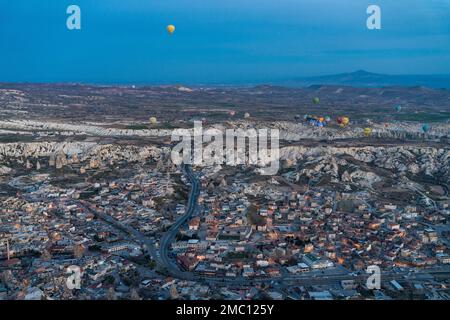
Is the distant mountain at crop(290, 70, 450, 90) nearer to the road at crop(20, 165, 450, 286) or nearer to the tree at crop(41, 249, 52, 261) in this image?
the road at crop(20, 165, 450, 286)

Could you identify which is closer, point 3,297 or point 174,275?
point 3,297

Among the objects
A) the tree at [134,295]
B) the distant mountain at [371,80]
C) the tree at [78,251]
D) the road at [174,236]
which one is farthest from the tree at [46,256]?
the distant mountain at [371,80]

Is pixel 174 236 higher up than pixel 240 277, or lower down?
higher up

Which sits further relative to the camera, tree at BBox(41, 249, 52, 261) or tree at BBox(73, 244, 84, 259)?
tree at BBox(73, 244, 84, 259)

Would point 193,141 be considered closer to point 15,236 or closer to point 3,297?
point 15,236

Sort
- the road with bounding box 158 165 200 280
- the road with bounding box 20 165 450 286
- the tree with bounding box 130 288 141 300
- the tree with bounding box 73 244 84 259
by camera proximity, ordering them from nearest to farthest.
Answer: the tree with bounding box 130 288 141 300 < the road with bounding box 20 165 450 286 < the road with bounding box 158 165 200 280 < the tree with bounding box 73 244 84 259

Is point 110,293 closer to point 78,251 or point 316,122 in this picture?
point 78,251

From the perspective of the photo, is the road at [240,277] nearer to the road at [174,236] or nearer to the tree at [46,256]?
the road at [174,236]

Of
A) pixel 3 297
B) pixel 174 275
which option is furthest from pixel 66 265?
pixel 174 275

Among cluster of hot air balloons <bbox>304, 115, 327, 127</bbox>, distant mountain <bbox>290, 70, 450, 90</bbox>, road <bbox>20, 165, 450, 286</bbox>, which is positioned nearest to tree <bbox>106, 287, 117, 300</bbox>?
road <bbox>20, 165, 450, 286</bbox>

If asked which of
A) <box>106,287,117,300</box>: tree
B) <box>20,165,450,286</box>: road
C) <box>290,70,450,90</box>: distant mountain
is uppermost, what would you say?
<box>290,70,450,90</box>: distant mountain

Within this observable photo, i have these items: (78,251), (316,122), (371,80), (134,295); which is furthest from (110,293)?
(371,80)
